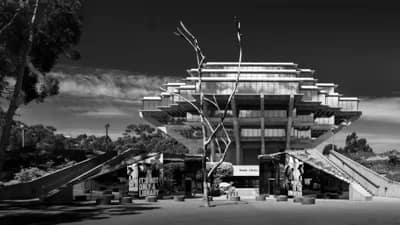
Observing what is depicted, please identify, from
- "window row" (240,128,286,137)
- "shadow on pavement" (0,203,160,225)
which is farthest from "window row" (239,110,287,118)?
"shadow on pavement" (0,203,160,225)

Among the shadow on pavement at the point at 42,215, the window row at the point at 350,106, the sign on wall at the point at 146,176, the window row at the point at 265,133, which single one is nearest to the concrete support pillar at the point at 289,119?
the window row at the point at 265,133

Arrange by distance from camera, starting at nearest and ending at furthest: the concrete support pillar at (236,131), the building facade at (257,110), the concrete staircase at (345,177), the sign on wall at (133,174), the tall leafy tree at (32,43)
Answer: the tall leafy tree at (32,43) < the concrete staircase at (345,177) < the sign on wall at (133,174) < the concrete support pillar at (236,131) < the building facade at (257,110)

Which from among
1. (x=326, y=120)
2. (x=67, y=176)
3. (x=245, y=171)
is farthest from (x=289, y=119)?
(x=67, y=176)

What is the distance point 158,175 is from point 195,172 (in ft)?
12.0

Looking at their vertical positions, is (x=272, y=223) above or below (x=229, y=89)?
below

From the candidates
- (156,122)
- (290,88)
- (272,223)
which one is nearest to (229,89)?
(290,88)

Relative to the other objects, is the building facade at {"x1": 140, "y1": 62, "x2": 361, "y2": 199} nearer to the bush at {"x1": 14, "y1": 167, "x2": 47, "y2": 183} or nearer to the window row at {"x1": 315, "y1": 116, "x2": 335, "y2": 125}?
the window row at {"x1": 315, "y1": 116, "x2": 335, "y2": 125}

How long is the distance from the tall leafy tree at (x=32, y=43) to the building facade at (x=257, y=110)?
5159cm

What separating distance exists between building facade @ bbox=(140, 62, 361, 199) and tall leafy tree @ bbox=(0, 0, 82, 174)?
5159 centimetres

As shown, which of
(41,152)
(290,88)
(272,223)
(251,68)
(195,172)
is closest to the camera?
(272,223)

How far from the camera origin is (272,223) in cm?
2270

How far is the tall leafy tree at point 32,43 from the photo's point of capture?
2658 centimetres

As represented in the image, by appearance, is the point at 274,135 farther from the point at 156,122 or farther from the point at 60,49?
the point at 60,49

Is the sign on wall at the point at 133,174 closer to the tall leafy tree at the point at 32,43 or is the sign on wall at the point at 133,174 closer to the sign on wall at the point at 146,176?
the sign on wall at the point at 146,176
